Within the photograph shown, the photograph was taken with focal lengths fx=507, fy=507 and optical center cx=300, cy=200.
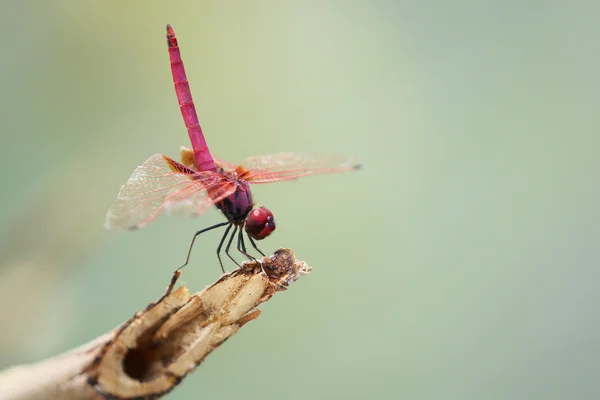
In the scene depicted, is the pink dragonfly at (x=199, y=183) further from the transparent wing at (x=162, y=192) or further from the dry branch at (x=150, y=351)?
the dry branch at (x=150, y=351)

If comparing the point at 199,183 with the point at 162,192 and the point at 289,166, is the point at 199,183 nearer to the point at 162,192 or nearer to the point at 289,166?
the point at 162,192

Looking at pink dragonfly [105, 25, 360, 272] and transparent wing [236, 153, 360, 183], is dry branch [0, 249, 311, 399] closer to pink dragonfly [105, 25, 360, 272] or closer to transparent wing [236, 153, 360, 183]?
pink dragonfly [105, 25, 360, 272]

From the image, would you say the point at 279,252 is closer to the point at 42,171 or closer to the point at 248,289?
the point at 248,289

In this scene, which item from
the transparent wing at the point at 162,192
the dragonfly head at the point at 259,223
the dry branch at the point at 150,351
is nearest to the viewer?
the dry branch at the point at 150,351

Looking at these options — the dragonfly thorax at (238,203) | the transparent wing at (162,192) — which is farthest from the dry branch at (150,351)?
the dragonfly thorax at (238,203)

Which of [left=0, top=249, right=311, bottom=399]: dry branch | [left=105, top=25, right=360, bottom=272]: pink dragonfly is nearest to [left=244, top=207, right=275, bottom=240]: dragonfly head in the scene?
[left=105, top=25, right=360, bottom=272]: pink dragonfly

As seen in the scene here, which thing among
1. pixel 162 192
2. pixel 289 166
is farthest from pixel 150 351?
pixel 289 166

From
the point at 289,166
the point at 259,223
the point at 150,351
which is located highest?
the point at 289,166
